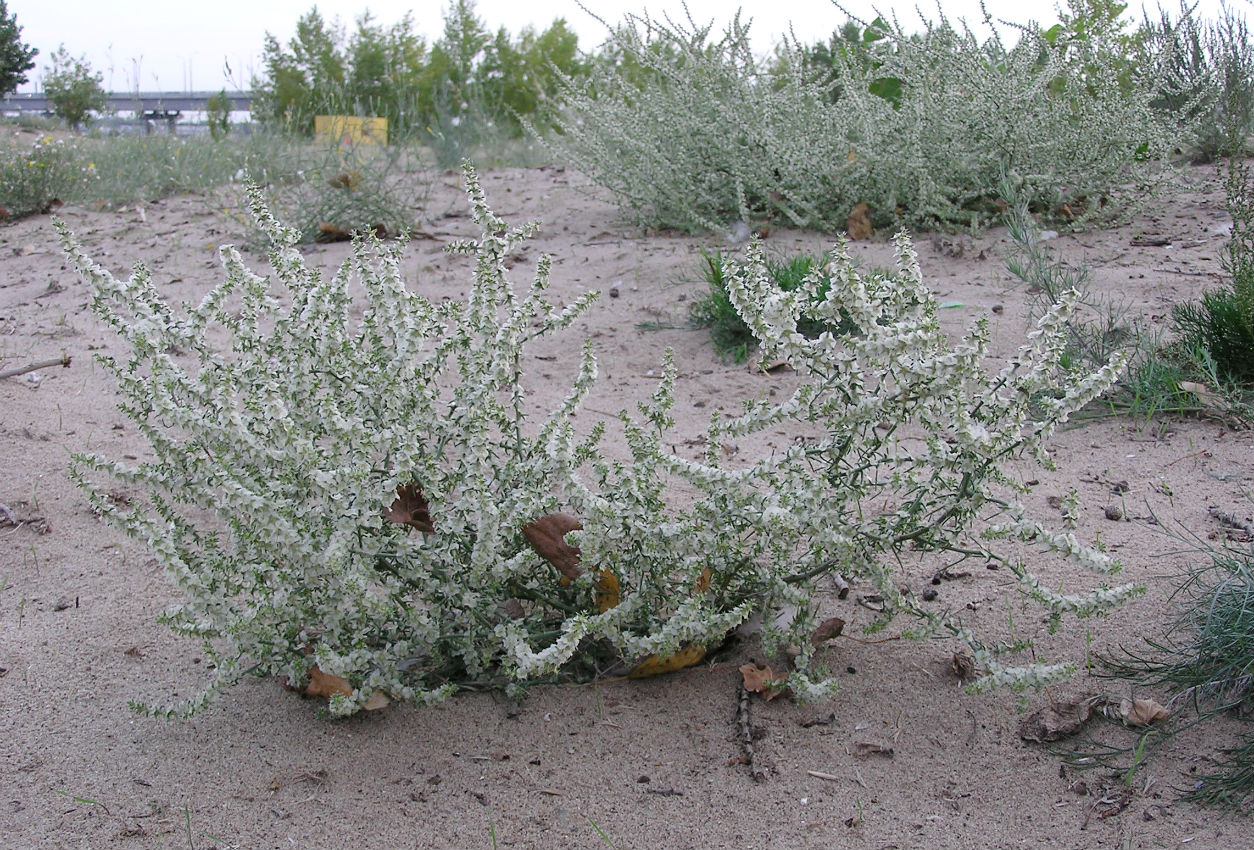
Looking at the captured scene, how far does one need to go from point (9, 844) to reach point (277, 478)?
831mm

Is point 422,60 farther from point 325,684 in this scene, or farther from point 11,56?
point 325,684

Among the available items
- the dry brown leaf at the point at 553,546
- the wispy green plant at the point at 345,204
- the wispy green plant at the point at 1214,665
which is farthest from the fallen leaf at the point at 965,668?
the wispy green plant at the point at 345,204

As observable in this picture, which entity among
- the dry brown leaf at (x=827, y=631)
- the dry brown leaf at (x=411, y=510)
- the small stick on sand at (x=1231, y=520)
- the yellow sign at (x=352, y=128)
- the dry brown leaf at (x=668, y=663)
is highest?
the yellow sign at (x=352, y=128)

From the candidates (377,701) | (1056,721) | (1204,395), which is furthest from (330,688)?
(1204,395)

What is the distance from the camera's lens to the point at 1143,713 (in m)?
2.22

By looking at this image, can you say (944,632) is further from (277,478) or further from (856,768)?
(277,478)

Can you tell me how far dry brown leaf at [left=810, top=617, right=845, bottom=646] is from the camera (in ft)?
8.38

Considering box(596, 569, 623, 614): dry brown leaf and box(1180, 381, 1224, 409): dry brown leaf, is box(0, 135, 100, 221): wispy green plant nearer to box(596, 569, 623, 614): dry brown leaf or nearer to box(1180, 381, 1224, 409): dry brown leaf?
box(596, 569, 623, 614): dry brown leaf

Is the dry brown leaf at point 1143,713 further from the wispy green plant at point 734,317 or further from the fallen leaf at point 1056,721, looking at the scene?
the wispy green plant at point 734,317

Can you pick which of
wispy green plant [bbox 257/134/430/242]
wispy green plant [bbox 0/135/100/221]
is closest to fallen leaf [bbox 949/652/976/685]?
wispy green plant [bbox 257/134/430/242]

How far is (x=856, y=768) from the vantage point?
7.22 ft

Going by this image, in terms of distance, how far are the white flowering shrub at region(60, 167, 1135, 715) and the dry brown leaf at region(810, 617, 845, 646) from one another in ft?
0.43

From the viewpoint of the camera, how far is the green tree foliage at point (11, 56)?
52.1ft

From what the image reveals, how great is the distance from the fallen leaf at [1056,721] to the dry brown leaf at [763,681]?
511mm
